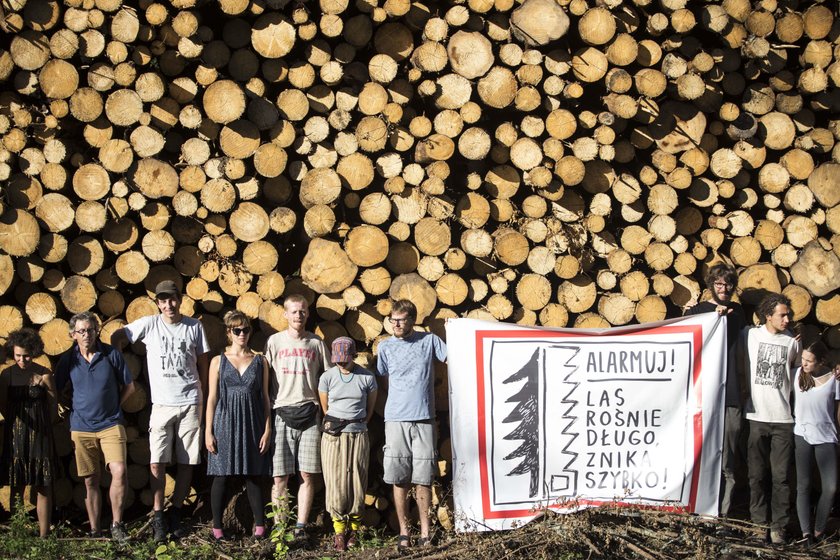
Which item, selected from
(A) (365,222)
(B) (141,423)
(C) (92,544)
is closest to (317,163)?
(A) (365,222)

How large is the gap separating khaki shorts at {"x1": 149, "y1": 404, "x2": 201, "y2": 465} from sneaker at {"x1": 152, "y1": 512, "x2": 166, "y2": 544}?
406 mm

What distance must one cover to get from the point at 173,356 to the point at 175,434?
59cm

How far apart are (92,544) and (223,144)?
Result: 304 centimetres

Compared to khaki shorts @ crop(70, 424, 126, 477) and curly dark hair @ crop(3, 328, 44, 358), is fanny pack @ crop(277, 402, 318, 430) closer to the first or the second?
khaki shorts @ crop(70, 424, 126, 477)

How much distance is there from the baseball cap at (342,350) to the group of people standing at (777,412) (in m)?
2.76

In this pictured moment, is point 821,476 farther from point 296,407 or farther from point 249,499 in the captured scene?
point 249,499

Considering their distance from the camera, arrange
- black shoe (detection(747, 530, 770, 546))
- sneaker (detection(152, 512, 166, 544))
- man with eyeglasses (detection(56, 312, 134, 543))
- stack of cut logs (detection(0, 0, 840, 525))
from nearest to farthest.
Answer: man with eyeglasses (detection(56, 312, 134, 543)), sneaker (detection(152, 512, 166, 544)), black shoe (detection(747, 530, 770, 546)), stack of cut logs (detection(0, 0, 840, 525))

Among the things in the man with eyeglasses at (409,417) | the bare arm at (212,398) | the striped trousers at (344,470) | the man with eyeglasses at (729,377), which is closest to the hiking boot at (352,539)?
the striped trousers at (344,470)

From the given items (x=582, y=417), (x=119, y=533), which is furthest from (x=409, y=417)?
(x=119, y=533)

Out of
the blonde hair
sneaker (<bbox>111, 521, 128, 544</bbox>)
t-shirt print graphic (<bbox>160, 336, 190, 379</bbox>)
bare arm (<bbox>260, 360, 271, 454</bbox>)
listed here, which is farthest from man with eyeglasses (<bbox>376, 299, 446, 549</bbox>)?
sneaker (<bbox>111, 521, 128, 544</bbox>)

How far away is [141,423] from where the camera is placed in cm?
652

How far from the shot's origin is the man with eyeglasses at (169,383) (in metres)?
6.15

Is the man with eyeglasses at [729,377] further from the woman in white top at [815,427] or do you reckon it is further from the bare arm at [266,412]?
the bare arm at [266,412]

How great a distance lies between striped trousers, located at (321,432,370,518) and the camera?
6102mm
